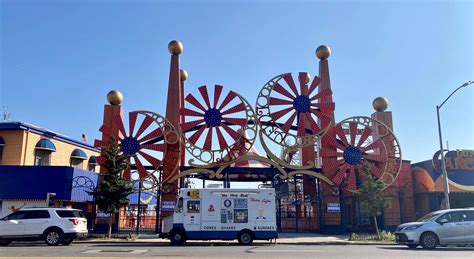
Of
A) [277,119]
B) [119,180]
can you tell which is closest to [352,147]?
[277,119]

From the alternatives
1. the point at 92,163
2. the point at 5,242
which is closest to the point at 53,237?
the point at 5,242

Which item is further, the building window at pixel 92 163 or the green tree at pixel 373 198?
the building window at pixel 92 163

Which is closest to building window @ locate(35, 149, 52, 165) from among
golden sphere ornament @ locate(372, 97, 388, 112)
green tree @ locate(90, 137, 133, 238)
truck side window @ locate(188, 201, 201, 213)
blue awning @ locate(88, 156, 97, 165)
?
blue awning @ locate(88, 156, 97, 165)

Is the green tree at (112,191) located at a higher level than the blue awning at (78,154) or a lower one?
lower

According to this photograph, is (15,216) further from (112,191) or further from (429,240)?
(429,240)

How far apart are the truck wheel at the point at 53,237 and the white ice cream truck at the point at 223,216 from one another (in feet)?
15.7

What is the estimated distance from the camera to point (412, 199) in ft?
95.7

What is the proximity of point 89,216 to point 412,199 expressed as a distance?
79.1 feet

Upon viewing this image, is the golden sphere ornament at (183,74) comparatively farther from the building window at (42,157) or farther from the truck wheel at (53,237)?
the truck wheel at (53,237)

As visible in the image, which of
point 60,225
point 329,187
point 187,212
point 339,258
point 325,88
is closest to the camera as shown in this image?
point 339,258

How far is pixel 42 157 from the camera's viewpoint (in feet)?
102

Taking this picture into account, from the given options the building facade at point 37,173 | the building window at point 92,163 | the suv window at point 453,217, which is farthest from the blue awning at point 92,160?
the suv window at point 453,217

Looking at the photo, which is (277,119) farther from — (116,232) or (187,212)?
(116,232)

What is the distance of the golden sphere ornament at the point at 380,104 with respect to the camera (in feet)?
102
